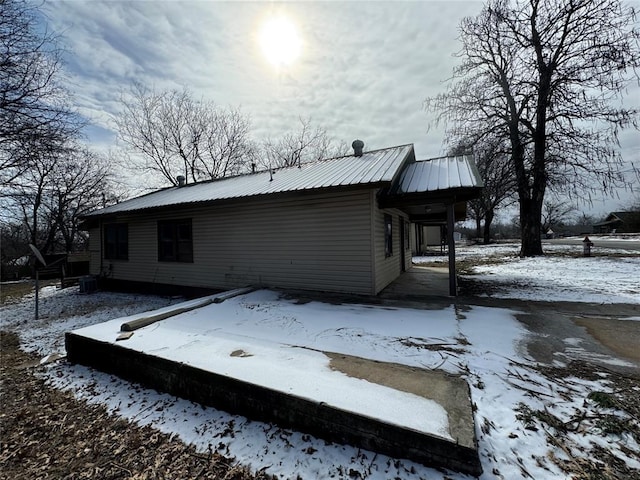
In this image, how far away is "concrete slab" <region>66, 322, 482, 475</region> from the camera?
191cm

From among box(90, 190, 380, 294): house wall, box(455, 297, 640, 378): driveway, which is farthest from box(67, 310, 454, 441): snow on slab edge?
box(90, 190, 380, 294): house wall

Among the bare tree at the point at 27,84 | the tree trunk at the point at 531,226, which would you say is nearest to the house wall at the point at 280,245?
the bare tree at the point at 27,84

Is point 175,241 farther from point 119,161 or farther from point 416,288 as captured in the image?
point 119,161

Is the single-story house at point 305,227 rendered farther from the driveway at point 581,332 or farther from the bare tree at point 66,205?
the bare tree at point 66,205

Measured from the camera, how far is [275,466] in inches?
82.2

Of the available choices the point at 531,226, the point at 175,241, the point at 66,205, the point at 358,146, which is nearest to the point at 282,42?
the point at 358,146

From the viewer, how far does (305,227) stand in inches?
268

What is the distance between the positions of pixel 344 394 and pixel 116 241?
469 inches

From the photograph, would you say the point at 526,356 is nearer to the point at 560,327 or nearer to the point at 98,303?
the point at 560,327

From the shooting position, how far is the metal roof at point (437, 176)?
19.4ft

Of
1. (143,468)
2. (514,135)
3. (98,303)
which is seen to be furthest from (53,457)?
(514,135)

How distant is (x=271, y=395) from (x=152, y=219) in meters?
9.13

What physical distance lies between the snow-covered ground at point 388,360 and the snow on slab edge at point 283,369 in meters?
0.14

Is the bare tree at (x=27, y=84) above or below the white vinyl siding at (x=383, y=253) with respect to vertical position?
above
